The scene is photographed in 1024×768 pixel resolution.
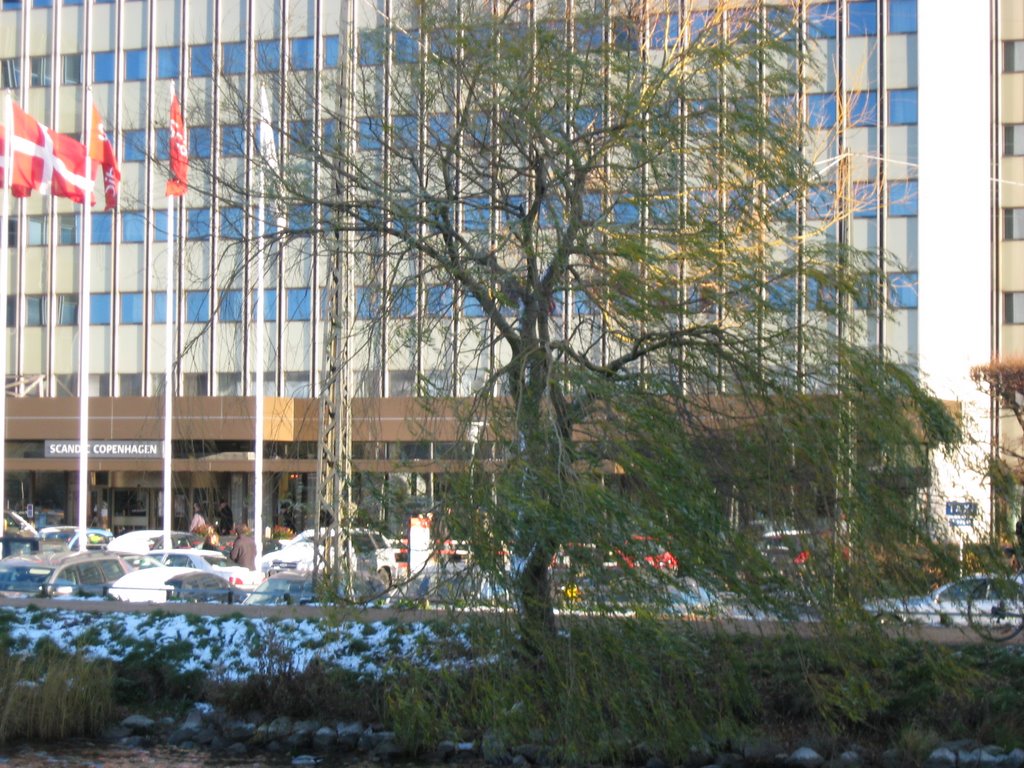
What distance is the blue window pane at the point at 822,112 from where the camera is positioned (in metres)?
14.9

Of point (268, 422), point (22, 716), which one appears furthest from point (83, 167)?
point (22, 716)

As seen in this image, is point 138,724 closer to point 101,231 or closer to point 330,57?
point 330,57

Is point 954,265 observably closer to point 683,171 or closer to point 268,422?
point 268,422

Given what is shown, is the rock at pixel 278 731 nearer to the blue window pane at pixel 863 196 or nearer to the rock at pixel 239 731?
the rock at pixel 239 731

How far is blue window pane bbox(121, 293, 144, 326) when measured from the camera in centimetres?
4325

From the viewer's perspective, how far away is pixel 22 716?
16.3 metres

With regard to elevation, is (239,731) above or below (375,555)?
below

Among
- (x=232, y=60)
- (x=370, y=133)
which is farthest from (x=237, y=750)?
(x=232, y=60)

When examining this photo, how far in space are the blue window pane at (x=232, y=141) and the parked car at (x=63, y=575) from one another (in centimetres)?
1051

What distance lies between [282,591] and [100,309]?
89.2 ft

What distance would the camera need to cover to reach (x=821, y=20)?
1502 cm

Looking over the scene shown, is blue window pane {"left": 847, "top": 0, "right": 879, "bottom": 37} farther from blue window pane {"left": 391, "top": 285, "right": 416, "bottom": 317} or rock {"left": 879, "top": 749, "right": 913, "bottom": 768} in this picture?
blue window pane {"left": 391, "top": 285, "right": 416, "bottom": 317}

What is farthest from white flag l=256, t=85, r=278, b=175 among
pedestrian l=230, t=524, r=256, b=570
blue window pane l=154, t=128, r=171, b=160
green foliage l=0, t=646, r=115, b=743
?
pedestrian l=230, t=524, r=256, b=570

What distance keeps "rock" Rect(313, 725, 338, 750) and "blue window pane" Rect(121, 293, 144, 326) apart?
29.8 m
